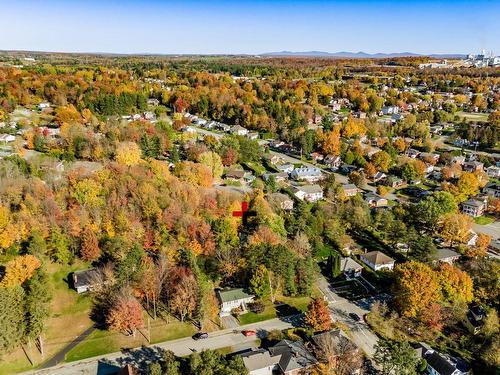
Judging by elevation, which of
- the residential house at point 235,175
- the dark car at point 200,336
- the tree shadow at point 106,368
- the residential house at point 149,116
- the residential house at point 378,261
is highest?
the residential house at point 149,116

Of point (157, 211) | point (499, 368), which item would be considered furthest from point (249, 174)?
point (499, 368)

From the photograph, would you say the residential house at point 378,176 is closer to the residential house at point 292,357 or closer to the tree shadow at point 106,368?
the residential house at point 292,357

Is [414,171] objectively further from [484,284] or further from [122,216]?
[122,216]

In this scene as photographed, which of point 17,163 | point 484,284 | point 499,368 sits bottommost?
point 499,368

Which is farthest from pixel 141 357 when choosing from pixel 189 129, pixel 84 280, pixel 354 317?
pixel 189 129

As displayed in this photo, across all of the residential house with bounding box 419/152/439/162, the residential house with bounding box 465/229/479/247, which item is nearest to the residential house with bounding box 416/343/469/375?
the residential house with bounding box 465/229/479/247

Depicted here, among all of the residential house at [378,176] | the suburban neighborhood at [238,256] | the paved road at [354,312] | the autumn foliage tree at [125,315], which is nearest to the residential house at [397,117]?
the suburban neighborhood at [238,256]
